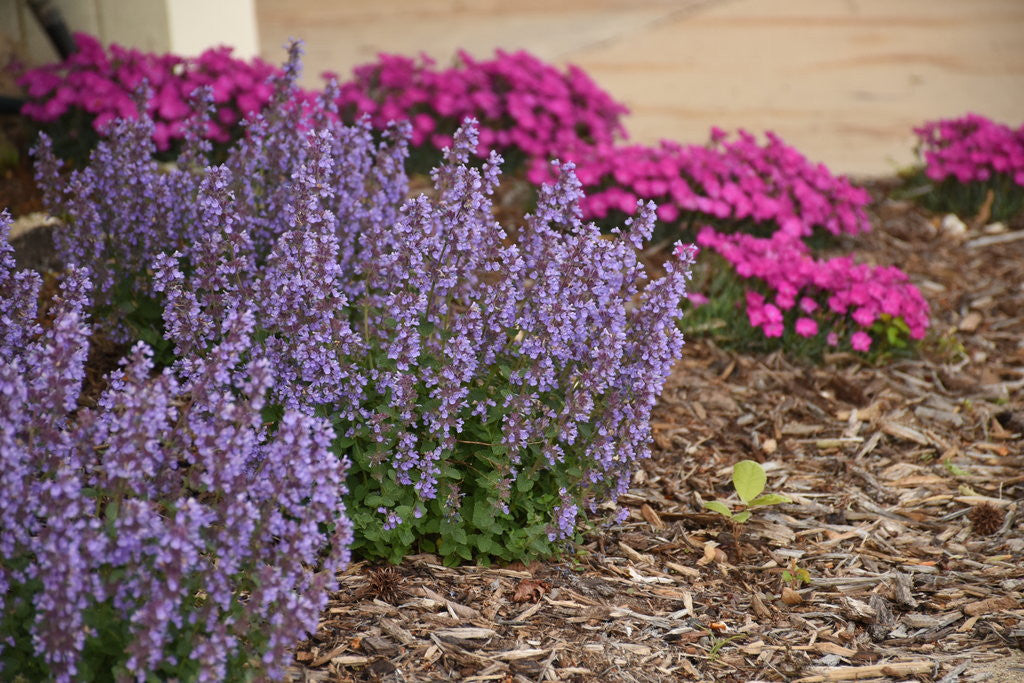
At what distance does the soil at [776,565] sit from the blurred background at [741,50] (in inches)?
136

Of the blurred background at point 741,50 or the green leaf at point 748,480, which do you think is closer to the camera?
the green leaf at point 748,480

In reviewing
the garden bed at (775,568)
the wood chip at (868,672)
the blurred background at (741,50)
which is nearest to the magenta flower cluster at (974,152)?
the blurred background at (741,50)

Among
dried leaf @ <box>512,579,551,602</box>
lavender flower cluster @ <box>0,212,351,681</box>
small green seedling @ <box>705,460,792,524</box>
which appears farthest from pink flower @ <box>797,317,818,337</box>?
lavender flower cluster @ <box>0,212,351,681</box>

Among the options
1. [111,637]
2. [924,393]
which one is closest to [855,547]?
[924,393]

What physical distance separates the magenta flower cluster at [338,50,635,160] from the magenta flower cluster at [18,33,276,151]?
0.57 metres

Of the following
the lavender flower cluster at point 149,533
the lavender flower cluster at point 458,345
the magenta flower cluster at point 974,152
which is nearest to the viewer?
the lavender flower cluster at point 149,533

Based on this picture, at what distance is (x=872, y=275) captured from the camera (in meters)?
4.43

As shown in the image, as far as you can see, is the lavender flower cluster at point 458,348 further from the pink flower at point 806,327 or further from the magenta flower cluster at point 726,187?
the magenta flower cluster at point 726,187

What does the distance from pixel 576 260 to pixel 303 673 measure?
1.17 m

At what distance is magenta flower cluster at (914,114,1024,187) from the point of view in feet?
18.3

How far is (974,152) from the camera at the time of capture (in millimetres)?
5648

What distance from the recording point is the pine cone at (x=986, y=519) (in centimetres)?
323

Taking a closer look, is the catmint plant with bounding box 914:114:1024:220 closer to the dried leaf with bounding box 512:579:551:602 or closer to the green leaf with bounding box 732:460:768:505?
the green leaf with bounding box 732:460:768:505

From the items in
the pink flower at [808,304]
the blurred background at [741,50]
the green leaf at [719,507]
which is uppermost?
the blurred background at [741,50]
